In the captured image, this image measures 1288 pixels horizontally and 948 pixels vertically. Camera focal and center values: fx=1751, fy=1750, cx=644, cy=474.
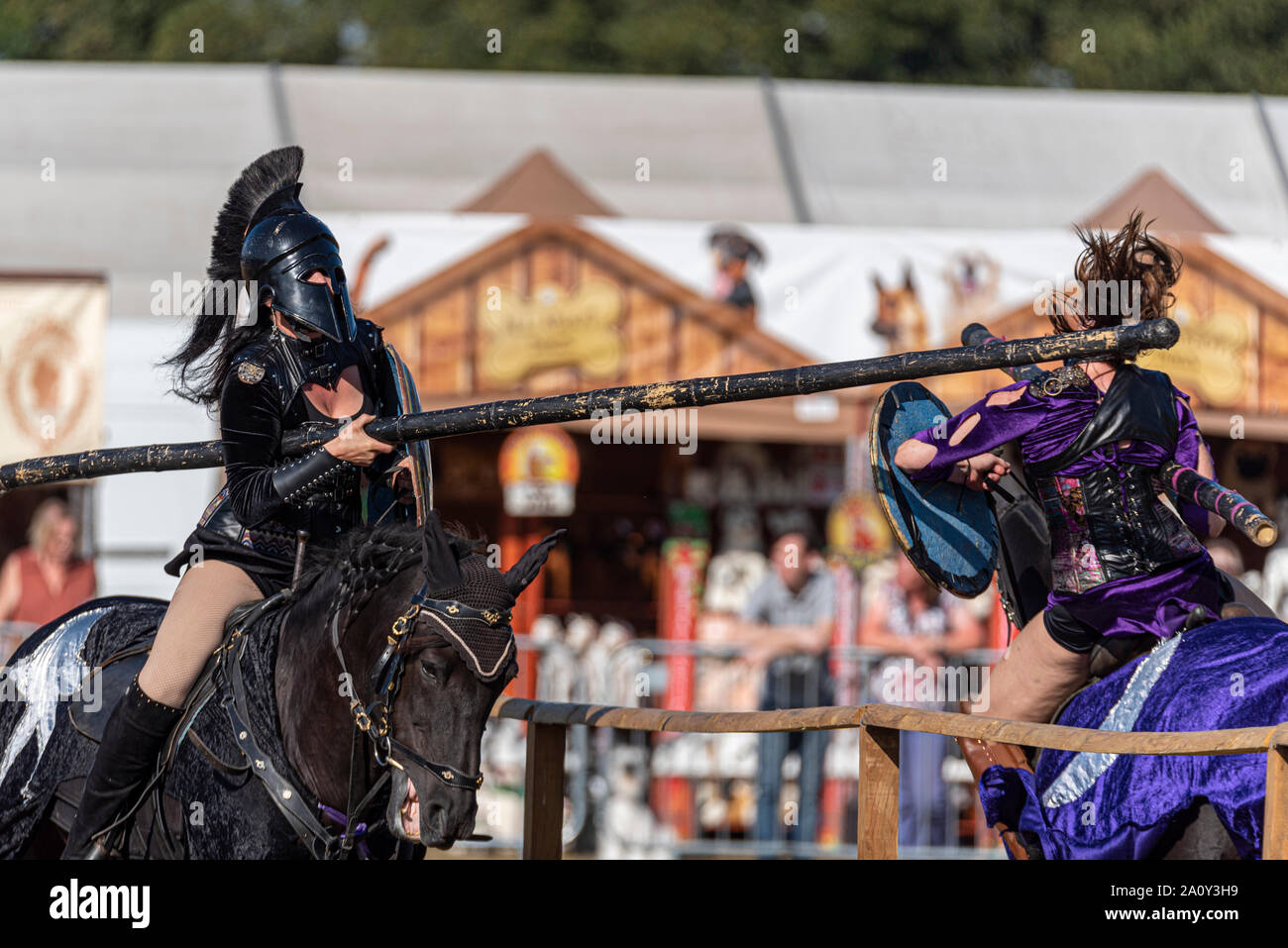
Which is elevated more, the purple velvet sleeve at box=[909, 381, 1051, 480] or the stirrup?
the purple velvet sleeve at box=[909, 381, 1051, 480]

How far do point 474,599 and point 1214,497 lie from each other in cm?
193

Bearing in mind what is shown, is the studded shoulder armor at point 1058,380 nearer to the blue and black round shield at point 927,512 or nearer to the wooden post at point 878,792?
the blue and black round shield at point 927,512

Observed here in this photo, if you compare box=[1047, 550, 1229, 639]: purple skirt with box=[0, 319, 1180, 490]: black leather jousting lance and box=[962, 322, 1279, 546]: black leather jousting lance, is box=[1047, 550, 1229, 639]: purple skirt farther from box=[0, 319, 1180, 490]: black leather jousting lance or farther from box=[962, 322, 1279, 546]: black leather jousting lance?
box=[0, 319, 1180, 490]: black leather jousting lance

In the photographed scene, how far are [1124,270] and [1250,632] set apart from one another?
1085mm

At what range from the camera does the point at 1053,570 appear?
514cm

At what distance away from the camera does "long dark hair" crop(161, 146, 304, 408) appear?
5039mm

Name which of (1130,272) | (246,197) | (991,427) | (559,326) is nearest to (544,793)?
(991,427)

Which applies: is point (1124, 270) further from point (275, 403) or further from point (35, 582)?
point (35, 582)

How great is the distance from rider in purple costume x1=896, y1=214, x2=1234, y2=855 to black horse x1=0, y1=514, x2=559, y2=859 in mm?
1551

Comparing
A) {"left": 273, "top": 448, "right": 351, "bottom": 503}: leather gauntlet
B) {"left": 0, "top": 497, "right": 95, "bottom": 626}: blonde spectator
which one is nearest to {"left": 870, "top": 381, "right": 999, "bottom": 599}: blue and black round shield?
{"left": 273, "top": 448, "right": 351, "bottom": 503}: leather gauntlet

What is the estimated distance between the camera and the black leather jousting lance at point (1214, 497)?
423 centimetres

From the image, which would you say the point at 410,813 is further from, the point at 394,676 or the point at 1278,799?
the point at 1278,799
